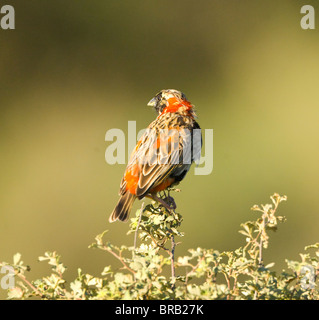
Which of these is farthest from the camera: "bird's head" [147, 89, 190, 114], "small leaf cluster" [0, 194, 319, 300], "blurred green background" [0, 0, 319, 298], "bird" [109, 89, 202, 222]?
"blurred green background" [0, 0, 319, 298]

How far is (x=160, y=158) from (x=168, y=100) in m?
0.63

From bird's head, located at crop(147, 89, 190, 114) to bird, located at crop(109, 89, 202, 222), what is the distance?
0.24 feet

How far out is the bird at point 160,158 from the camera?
329 cm

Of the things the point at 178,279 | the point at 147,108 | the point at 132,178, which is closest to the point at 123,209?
the point at 132,178

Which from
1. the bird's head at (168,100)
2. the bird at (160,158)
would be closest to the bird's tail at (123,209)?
the bird at (160,158)

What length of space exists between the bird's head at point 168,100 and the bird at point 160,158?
0.24 feet

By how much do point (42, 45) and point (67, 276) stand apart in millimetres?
A: 3811

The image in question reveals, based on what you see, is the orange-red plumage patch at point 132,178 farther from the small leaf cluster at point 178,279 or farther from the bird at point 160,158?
the small leaf cluster at point 178,279

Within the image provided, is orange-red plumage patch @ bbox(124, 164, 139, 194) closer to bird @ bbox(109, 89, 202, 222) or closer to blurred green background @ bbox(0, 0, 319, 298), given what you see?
bird @ bbox(109, 89, 202, 222)

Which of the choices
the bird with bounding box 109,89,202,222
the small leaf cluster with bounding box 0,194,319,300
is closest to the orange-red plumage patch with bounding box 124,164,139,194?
the bird with bounding box 109,89,202,222

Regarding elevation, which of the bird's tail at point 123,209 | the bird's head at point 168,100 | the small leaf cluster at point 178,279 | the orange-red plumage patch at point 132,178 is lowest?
the small leaf cluster at point 178,279

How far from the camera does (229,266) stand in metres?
2.08

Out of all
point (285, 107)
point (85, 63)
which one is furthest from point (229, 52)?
point (85, 63)

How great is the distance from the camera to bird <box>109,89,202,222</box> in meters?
3.29
